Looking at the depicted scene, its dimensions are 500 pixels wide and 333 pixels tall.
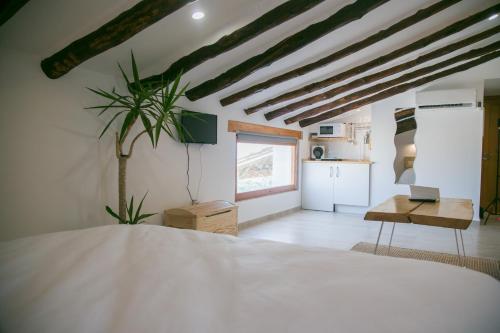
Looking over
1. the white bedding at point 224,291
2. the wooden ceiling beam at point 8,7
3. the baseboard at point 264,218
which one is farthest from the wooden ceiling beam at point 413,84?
the wooden ceiling beam at point 8,7

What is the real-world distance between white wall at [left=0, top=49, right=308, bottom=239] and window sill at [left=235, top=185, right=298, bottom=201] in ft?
5.54

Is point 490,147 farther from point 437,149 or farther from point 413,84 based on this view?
point 413,84

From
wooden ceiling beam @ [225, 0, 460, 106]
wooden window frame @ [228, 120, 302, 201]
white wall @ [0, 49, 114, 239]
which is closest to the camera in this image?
white wall @ [0, 49, 114, 239]

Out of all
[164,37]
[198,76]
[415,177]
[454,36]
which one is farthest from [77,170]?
[415,177]

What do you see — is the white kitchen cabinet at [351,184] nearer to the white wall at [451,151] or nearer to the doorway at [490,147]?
the white wall at [451,151]

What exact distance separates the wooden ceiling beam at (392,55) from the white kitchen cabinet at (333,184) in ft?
7.20

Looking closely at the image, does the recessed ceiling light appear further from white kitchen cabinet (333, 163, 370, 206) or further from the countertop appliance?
the countertop appliance

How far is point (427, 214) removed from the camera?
2623mm

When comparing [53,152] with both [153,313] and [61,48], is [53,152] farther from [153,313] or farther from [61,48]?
[153,313]

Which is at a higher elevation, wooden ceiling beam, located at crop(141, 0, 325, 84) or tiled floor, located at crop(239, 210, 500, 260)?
wooden ceiling beam, located at crop(141, 0, 325, 84)

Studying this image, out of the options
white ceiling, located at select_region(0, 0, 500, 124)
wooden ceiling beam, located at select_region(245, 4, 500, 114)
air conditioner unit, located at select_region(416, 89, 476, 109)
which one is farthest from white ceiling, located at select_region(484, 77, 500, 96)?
wooden ceiling beam, located at select_region(245, 4, 500, 114)

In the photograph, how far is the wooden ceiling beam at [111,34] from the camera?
227cm

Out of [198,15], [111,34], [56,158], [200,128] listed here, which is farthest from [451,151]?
[56,158]

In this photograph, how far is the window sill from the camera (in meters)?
5.29
